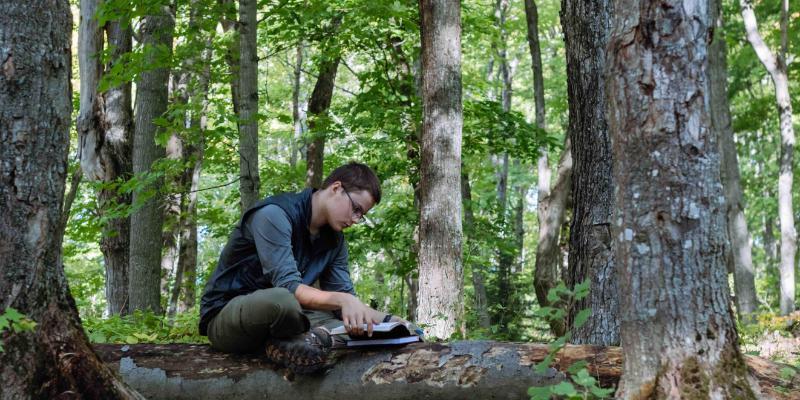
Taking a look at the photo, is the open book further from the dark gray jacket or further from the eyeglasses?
the eyeglasses

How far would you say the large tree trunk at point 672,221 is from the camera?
2961 millimetres

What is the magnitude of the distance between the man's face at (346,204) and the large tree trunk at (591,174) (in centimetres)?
176

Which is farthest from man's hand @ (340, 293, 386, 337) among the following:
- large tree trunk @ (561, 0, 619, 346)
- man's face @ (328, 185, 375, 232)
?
large tree trunk @ (561, 0, 619, 346)

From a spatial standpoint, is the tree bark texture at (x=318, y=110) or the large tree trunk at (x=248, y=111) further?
the tree bark texture at (x=318, y=110)

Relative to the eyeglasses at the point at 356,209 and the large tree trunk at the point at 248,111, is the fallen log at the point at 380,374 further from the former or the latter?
the large tree trunk at the point at 248,111

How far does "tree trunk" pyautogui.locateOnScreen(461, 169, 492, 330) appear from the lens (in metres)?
12.5

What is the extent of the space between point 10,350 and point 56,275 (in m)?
0.39

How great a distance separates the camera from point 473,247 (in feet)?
40.4

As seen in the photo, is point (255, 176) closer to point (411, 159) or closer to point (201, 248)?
point (411, 159)

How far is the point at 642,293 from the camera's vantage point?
9.89 ft

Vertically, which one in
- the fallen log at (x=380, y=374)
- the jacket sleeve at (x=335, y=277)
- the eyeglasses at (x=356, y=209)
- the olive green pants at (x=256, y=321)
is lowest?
the fallen log at (x=380, y=374)

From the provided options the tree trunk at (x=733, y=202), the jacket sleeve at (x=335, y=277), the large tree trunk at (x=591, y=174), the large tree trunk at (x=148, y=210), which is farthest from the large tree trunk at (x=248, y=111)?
the tree trunk at (x=733, y=202)

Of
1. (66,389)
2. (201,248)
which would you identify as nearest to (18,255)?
(66,389)

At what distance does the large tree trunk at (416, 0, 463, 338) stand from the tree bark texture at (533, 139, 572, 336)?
2557 millimetres
